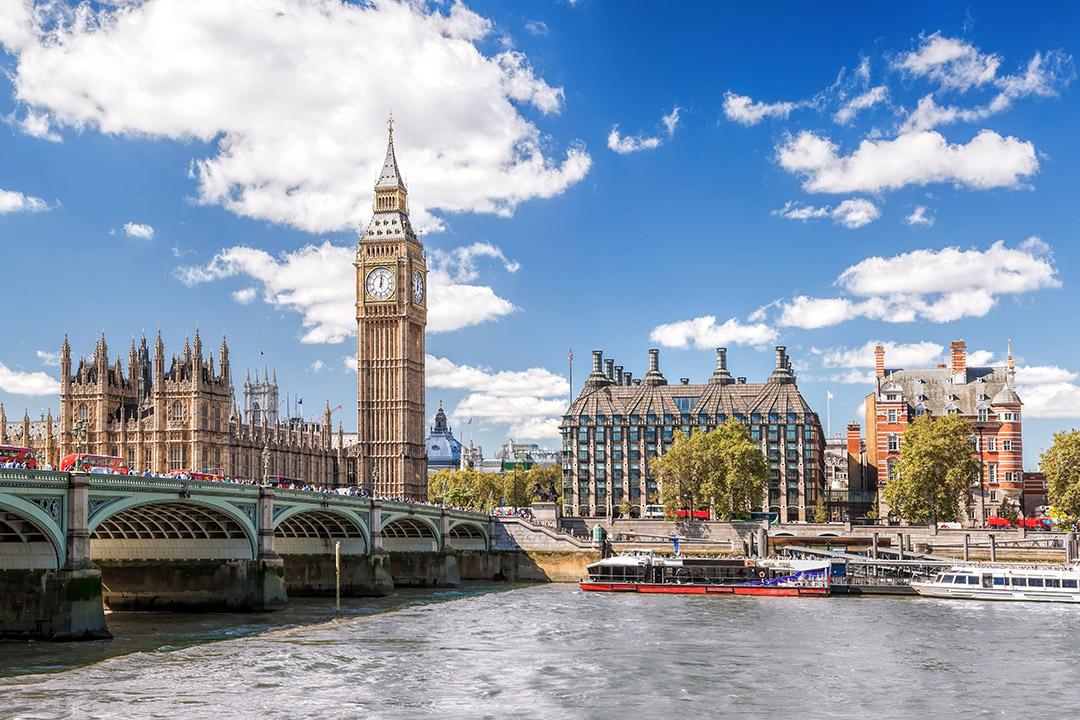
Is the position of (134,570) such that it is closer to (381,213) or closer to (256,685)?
(256,685)

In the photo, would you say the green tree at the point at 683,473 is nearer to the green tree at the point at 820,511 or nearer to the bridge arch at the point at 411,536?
the green tree at the point at 820,511

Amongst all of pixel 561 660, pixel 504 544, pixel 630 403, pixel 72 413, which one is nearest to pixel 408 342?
pixel 630 403

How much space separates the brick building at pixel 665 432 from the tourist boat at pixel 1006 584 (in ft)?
241

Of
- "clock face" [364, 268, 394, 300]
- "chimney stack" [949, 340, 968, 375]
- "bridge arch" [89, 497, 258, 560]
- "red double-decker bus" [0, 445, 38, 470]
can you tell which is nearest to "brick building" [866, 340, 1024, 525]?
"chimney stack" [949, 340, 968, 375]

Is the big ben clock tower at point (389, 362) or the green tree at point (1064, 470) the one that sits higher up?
the big ben clock tower at point (389, 362)

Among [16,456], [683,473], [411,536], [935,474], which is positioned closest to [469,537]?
[411,536]

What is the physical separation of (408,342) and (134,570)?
92.9 meters

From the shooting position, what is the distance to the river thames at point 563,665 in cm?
4256

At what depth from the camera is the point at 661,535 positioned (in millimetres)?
125250

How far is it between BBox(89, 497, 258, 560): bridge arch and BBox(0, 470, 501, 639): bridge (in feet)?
0.28

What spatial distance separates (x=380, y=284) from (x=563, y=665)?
121595 mm

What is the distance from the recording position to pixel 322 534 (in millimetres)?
95062

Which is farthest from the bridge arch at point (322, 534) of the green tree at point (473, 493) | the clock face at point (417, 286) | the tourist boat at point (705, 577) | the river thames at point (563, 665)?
the green tree at point (473, 493)

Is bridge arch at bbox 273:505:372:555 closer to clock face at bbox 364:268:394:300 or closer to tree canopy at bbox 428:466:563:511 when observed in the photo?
clock face at bbox 364:268:394:300
